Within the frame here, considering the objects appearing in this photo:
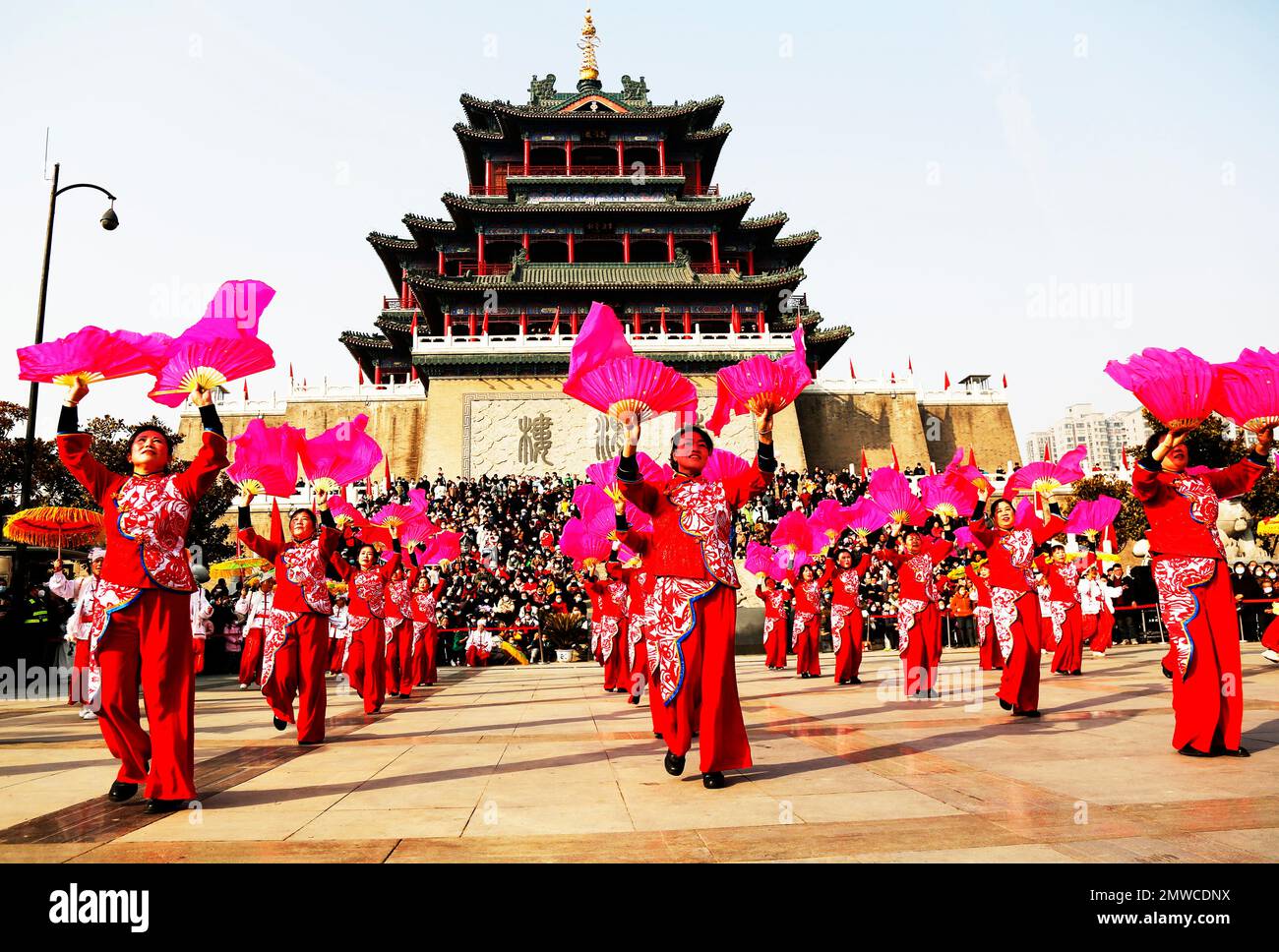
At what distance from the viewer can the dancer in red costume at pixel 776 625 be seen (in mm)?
14711

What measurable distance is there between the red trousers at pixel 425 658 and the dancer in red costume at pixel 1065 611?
25.6 ft

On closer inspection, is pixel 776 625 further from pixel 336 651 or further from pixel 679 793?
pixel 679 793

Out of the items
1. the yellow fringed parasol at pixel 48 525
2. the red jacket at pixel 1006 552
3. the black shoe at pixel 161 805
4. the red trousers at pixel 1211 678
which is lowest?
the black shoe at pixel 161 805

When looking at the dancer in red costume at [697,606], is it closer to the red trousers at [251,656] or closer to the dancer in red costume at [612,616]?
the dancer in red costume at [612,616]

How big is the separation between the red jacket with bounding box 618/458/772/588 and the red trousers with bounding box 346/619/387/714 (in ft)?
15.8

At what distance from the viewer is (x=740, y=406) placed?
5168 mm

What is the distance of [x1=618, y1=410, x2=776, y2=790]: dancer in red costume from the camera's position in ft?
15.2

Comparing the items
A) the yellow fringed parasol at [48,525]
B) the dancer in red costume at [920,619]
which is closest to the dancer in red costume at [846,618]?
the dancer in red costume at [920,619]

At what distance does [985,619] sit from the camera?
9.57 m

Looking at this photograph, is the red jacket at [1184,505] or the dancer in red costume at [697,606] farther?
the red jacket at [1184,505]
